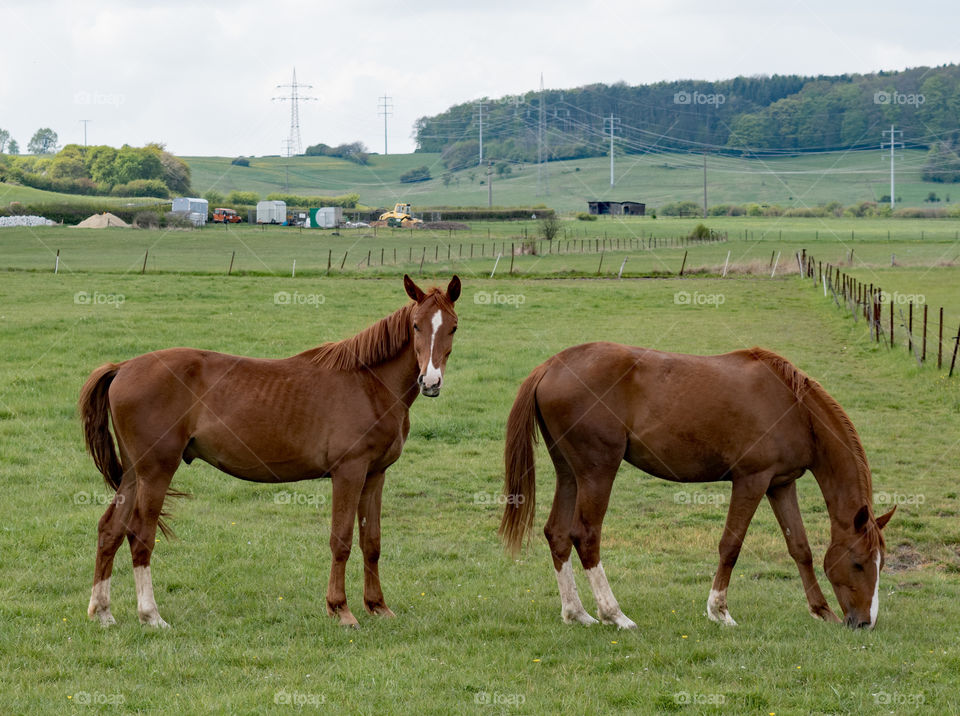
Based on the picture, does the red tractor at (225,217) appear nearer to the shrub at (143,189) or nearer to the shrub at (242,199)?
the shrub at (143,189)

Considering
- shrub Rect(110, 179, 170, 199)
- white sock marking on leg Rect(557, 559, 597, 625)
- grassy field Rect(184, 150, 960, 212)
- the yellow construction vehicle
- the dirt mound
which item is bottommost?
white sock marking on leg Rect(557, 559, 597, 625)

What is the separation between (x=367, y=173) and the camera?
573 ft

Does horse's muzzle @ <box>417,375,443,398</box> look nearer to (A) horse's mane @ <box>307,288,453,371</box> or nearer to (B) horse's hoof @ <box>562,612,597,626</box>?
(A) horse's mane @ <box>307,288,453,371</box>

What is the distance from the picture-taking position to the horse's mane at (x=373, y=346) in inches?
279

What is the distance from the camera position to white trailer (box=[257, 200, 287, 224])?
8662 cm

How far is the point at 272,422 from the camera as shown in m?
7.01

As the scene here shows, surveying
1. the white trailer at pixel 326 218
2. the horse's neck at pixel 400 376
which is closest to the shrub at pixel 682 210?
the white trailer at pixel 326 218

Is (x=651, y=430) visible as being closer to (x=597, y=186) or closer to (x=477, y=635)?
(x=477, y=635)

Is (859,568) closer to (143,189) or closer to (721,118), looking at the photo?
(143,189)

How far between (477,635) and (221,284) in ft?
85.5

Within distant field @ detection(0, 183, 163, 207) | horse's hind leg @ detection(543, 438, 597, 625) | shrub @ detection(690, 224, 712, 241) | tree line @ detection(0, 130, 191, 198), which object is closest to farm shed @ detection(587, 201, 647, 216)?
shrub @ detection(690, 224, 712, 241)

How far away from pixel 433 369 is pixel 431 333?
0.31 metres

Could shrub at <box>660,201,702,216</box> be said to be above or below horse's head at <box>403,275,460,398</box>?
above

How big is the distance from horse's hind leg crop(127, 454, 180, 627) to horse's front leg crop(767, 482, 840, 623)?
4.78m
